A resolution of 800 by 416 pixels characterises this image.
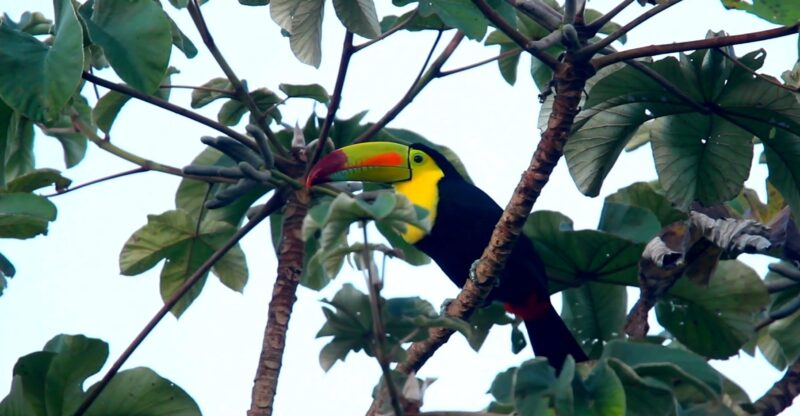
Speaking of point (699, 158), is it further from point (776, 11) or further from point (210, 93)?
point (210, 93)

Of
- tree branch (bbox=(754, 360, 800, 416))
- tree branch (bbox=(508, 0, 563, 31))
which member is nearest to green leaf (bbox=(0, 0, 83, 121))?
tree branch (bbox=(508, 0, 563, 31))

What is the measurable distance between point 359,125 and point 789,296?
1.56 m

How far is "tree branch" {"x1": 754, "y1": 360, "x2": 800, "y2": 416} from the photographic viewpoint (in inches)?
124

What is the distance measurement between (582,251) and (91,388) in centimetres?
146

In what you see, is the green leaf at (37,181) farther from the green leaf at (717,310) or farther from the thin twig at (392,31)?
the green leaf at (717,310)

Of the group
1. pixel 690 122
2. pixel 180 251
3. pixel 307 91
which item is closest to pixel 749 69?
pixel 690 122

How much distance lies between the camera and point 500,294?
13.0 feet

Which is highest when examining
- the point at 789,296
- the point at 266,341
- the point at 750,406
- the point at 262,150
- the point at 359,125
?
Answer: the point at 359,125

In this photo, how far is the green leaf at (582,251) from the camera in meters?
3.22

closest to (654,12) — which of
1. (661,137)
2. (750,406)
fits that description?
(661,137)

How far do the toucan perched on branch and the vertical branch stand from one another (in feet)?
0.43

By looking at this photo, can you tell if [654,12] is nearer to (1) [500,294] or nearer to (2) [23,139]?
(1) [500,294]

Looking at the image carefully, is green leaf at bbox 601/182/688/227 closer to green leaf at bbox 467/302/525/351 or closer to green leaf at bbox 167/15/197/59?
green leaf at bbox 467/302/525/351

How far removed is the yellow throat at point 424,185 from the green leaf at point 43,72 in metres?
1.71
